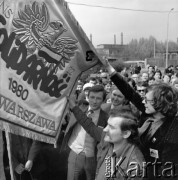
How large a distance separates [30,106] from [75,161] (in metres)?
0.83

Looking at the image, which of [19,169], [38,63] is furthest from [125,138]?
[19,169]

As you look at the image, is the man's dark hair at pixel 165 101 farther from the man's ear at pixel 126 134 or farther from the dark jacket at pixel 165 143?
the man's ear at pixel 126 134

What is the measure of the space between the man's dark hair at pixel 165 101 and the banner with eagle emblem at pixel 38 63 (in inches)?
24.3

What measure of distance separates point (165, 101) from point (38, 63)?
101 cm

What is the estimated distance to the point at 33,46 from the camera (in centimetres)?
241

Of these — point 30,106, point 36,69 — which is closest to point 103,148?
point 30,106

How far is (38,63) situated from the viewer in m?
2.44

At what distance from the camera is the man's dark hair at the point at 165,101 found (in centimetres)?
234

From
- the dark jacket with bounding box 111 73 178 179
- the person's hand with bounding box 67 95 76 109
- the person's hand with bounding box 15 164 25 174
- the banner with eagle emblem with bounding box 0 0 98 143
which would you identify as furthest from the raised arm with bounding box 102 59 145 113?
the person's hand with bounding box 15 164 25 174

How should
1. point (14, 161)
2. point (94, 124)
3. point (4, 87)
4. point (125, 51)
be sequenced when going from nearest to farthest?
point (4, 87)
point (94, 124)
point (14, 161)
point (125, 51)

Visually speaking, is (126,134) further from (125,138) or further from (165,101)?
(165,101)

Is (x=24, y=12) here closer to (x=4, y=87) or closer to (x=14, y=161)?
(x=4, y=87)

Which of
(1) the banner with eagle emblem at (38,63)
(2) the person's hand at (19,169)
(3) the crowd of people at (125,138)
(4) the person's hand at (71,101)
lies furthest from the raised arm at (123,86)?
(2) the person's hand at (19,169)

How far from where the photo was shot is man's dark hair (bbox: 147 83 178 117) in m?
2.34
